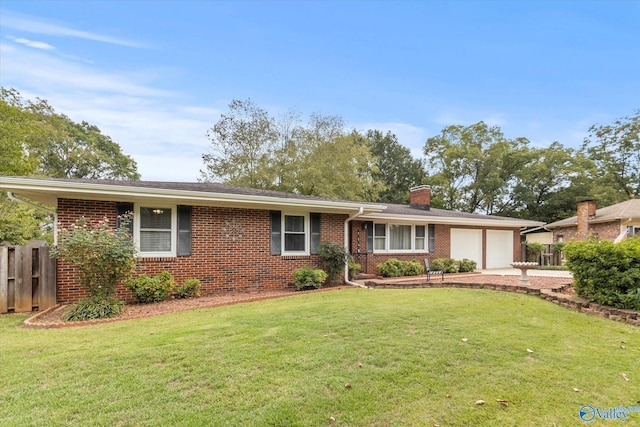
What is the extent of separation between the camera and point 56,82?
1174cm

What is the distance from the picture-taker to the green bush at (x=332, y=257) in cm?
980

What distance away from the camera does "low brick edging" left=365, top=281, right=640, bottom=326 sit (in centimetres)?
596

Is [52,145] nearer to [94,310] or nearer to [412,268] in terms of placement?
[94,310]

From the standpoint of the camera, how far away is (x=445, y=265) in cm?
1333

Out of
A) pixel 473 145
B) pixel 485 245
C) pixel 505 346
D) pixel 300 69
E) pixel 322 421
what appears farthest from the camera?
pixel 473 145

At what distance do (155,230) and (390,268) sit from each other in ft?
26.4

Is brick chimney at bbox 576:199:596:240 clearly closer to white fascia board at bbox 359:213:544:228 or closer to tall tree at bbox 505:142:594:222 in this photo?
white fascia board at bbox 359:213:544:228

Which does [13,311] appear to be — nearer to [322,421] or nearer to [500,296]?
[322,421]

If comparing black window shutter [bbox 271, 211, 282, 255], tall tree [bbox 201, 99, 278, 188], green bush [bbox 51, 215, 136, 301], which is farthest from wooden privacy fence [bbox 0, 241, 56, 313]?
tall tree [bbox 201, 99, 278, 188]

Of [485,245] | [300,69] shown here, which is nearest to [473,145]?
[485,245]

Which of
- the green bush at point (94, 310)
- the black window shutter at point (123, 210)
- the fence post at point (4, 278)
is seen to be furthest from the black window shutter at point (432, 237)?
the fence post at point (4, 278)

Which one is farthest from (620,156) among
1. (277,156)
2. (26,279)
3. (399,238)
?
(26,279)

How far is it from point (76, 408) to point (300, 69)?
46.2 feet

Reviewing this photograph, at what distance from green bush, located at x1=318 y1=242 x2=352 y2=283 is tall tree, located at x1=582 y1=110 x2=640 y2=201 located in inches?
1183
